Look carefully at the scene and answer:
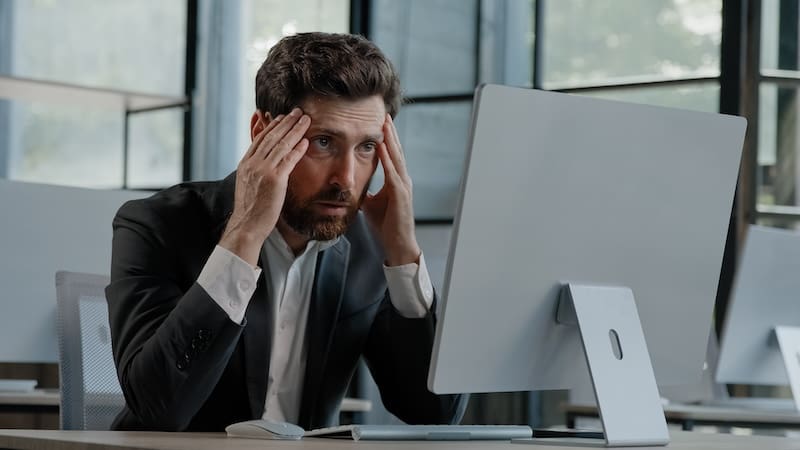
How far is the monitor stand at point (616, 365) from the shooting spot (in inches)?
61.4

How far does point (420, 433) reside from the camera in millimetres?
1574

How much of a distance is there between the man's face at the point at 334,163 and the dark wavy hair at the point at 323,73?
21 mm

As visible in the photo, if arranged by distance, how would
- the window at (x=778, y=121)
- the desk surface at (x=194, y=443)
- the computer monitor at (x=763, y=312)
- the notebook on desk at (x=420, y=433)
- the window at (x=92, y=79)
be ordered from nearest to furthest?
the desk surface at (x=194, y=443) < the notebook on desk at (x=420, y=433) < the computer monitor at (x=763, y=312) < the window at (x=778, y=121) < the window at (x=92, y=79)

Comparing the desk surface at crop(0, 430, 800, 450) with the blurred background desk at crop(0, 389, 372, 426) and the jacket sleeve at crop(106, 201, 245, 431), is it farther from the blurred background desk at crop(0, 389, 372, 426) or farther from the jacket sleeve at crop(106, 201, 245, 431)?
the blurred background desk at crop(0, 389, 372, 426)

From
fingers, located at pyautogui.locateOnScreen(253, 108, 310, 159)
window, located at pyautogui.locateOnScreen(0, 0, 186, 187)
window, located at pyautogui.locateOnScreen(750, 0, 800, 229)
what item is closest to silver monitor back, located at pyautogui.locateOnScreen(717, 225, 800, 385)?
fingers, located at pyautogui.locateOnScreen(253, 108, 310, 159)

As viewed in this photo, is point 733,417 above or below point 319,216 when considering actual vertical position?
below

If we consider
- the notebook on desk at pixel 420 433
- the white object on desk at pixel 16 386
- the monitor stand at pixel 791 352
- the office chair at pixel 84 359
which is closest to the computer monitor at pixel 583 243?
the notebook on desk at pixel 420 433

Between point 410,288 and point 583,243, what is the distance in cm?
43

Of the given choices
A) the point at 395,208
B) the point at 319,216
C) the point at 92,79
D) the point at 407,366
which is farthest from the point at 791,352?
the point at 92,79

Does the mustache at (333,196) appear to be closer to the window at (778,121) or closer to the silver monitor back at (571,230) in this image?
the silver monitor back at (571,230)

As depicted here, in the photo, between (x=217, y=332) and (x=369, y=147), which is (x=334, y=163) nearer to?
(x=369, y=147)

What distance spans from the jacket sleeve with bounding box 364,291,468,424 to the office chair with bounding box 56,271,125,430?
431mm

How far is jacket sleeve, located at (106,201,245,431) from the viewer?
1.70 meters

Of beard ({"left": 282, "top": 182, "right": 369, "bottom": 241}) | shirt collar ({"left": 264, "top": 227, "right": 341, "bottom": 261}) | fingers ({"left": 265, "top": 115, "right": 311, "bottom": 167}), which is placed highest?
fingers ({"left": 265, "top": 115, "right": 311, "bottom": 167})
